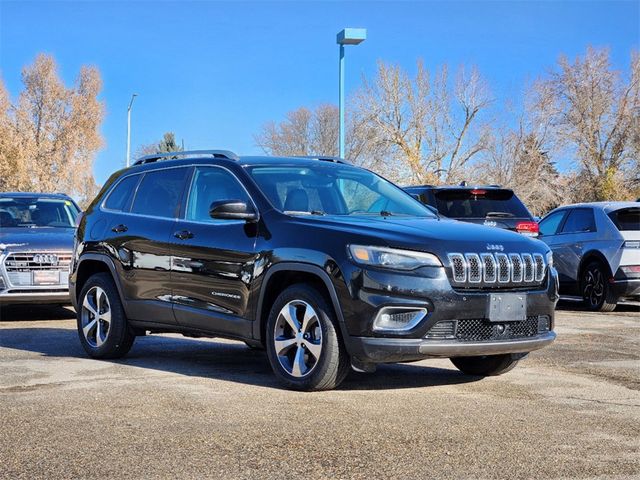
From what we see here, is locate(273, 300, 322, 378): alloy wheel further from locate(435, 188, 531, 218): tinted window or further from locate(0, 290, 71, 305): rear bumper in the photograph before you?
locate(435, 188, 531, 218): tinted window

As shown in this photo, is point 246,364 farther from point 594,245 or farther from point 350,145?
point 350,145

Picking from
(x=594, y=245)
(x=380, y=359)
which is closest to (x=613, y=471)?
(x=380, y=359)

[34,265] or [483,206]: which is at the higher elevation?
[483,206]

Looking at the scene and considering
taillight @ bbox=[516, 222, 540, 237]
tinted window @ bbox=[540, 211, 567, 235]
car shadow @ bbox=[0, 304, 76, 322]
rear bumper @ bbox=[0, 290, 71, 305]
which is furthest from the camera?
tinted window @ bbox=[540, 211, 567, 235]

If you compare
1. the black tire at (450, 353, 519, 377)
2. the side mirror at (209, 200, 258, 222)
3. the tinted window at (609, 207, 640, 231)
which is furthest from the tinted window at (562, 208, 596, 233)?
the side mirror at (209, 200, 258, 222)

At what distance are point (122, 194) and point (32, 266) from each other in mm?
3656

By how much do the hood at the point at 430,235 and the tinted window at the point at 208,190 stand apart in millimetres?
893

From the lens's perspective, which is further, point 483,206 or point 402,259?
point 483,206

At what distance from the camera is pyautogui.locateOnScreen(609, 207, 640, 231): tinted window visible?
43.1ft

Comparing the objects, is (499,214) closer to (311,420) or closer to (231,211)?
(231,211)

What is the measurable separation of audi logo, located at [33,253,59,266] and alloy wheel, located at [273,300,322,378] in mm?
6026

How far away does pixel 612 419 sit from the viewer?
221 inches

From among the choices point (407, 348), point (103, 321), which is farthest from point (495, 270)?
point (103, 321)

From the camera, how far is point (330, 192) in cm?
748
